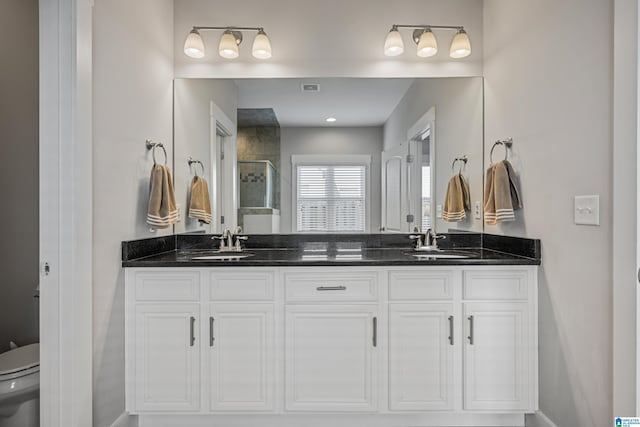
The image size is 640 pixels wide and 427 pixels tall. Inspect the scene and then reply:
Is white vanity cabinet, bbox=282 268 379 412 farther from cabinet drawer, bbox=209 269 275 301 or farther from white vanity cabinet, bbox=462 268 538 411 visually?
white vanity cabinet, bbox=462 268 538 411

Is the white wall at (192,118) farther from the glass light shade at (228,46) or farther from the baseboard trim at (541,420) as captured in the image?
the baseboard trim at (541,420)

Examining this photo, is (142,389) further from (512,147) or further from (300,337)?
(512,147)

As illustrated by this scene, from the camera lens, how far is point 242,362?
75.3 inches

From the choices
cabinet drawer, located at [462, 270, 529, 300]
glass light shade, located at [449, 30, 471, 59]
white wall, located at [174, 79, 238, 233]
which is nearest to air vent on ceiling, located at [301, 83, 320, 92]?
white wall, located at [174, 79, 238, 233]

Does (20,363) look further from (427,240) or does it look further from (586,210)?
(586,210)

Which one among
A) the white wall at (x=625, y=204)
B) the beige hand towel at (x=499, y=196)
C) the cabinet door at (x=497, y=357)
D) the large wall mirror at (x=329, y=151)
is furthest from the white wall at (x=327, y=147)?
the white wall at (x=625, y=204)

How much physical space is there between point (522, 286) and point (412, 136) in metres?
1.17

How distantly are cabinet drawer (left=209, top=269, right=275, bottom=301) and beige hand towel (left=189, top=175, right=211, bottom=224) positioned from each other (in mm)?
725

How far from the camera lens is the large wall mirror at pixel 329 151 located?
2.55m

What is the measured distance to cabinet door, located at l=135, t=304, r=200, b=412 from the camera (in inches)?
75.0

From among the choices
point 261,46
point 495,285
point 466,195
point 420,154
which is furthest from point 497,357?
point 261,46

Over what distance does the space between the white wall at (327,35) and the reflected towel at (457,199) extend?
702mm

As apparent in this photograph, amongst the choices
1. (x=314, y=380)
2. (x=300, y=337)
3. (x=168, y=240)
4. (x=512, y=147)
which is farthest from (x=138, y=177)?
(x=512, y=147)

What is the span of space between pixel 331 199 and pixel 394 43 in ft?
3.45
